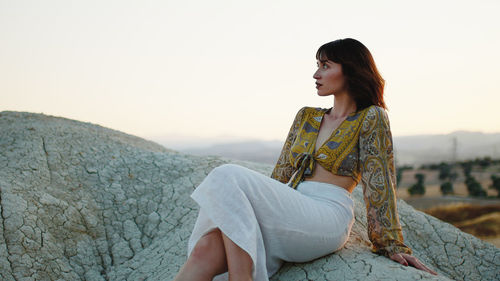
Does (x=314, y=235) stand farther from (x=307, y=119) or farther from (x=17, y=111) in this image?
(x=17, y=111)

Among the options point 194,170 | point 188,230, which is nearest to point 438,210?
point 194,170

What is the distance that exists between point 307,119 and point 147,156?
2.33 metres

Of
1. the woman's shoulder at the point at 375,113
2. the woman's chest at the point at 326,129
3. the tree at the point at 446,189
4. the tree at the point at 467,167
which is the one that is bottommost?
the tree at the point at 446,189

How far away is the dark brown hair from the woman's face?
27 mm

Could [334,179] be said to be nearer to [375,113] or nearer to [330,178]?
[330,178]

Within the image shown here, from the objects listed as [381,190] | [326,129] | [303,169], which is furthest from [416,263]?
[326,129]

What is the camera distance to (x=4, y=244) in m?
2.95

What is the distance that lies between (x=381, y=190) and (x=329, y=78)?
74cm

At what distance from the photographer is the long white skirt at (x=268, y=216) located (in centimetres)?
188

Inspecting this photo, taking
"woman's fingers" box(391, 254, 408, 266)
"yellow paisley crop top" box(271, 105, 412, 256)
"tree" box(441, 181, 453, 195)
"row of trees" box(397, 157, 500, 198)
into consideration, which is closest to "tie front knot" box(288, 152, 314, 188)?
"yellow paisley crop top" box(271, 105, 412, 256)

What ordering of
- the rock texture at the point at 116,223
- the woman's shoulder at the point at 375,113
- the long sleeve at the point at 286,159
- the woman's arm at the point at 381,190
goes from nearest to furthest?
1. the woman's arm at the point at 381,190
2. the woman's shoulder at the point at 375,113
3. the long sleeve at the point at 286,159
4. the rock texture at the point at 116,223

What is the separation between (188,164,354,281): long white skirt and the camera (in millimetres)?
1884

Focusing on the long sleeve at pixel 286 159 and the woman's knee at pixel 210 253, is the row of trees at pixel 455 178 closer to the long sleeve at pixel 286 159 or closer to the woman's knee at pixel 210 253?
the long sleeve at pixel 286 159

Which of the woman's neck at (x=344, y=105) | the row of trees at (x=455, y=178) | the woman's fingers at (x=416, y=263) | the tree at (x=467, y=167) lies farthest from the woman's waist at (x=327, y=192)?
the tree at (x=467, y=167)
